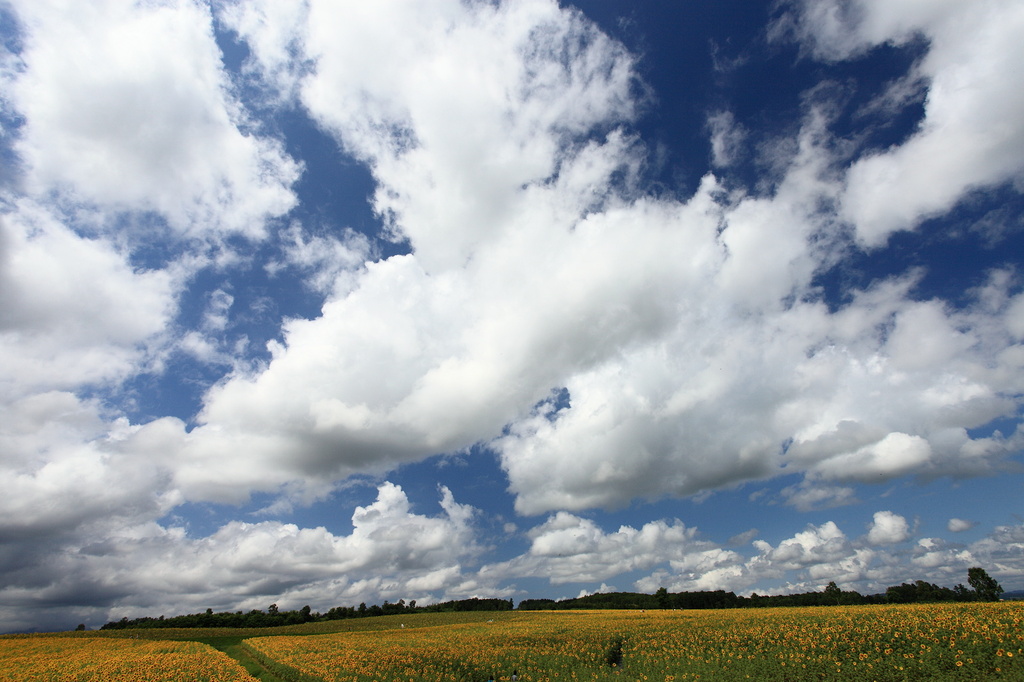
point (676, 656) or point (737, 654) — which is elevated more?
point (737, 654)

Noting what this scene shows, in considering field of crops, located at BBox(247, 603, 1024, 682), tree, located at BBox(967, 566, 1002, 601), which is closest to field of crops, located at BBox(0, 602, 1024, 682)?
field of crops, located at BBox(247, 603, 1024, 682)

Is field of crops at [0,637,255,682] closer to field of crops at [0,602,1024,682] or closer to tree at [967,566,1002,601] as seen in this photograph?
field of crops at [0,602,1024,682]

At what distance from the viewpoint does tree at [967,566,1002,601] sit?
11431 cm

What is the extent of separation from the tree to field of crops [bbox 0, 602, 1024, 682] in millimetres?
106196

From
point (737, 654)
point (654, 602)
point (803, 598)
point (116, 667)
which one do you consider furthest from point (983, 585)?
point (116, 667)

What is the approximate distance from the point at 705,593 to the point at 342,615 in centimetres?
12870

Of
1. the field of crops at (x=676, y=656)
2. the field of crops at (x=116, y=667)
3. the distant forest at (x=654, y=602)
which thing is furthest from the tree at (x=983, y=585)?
the field of crops at (x=116, y=667)

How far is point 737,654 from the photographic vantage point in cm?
3753

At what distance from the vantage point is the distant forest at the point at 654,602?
11531 centimetres

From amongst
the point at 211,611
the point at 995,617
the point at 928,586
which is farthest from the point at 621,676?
the point at 211,611

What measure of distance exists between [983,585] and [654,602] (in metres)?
85.9

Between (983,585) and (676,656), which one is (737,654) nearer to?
(676,656)

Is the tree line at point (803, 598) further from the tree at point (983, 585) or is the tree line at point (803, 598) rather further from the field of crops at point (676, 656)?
the field of crops at point (676, 656)

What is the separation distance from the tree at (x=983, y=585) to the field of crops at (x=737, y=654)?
108 m
